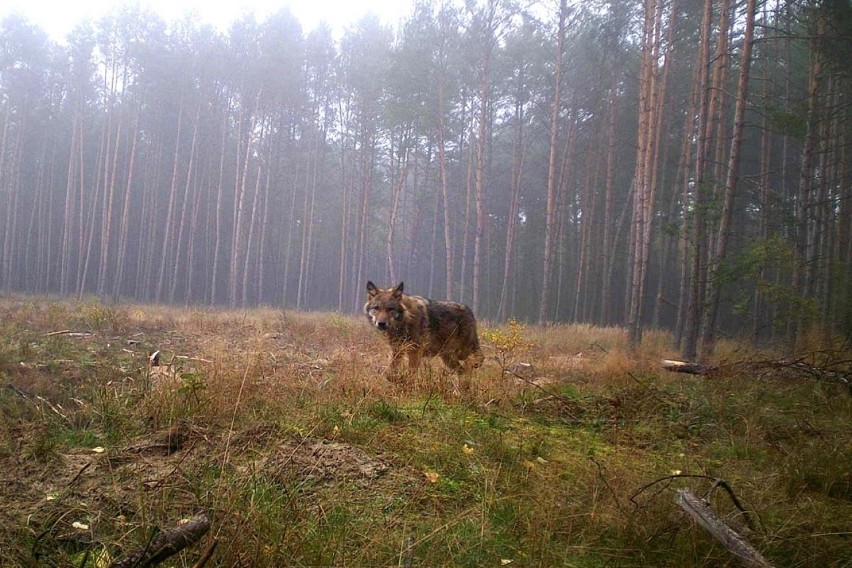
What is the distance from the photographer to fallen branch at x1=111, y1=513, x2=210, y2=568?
1857mm

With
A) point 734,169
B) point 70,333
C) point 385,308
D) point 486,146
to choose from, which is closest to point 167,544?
point 385,308

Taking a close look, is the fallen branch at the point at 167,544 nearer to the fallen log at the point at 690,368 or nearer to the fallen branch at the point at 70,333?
the fallen log at the point at 690,368

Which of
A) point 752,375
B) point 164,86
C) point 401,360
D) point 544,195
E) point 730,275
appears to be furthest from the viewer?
point 544,195

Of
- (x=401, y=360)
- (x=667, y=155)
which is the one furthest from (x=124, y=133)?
(x=401, y=360)

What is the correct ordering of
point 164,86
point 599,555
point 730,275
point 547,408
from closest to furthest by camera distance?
point 599,555
point 547,408
point 730,275
point 164,86

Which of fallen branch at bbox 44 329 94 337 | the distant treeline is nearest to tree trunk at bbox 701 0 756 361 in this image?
the distant treeline

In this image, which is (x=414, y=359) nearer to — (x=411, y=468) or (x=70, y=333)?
(x=411, y=468)

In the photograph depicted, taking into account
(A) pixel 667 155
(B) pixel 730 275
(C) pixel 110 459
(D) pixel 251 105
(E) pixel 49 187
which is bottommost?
(C) pixel 110 459

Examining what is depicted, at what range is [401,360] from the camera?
21.1ft

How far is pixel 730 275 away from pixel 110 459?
1078 cm

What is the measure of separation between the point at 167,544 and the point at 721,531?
2268 millimetres

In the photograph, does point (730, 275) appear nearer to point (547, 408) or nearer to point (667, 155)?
point (547, 408)

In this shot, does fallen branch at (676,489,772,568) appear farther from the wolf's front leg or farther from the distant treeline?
the distant treeline

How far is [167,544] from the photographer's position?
194 cm
